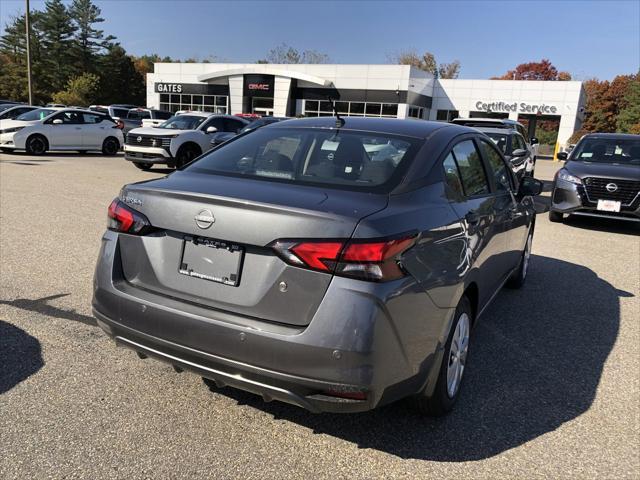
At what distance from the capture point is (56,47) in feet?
236

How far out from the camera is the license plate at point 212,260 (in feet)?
8.47

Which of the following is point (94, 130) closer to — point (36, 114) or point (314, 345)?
point (36, 114)

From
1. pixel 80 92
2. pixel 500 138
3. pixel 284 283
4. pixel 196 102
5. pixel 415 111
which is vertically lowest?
pixel 284 283

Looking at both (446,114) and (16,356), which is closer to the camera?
(16,356)

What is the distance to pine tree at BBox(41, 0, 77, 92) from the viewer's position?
71.8 metres

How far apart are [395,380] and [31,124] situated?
1856 cm

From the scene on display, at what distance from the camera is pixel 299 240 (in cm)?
245

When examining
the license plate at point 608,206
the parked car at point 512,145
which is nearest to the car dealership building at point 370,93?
the parked car at point 512,145

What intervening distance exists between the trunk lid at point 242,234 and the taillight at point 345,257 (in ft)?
0.12

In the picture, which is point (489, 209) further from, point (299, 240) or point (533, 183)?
point (299, 240)

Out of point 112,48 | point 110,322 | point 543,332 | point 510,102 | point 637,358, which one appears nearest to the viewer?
point 110,322

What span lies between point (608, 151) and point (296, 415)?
10.0 metres

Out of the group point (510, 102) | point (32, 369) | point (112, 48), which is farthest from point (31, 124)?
point (112, 48)

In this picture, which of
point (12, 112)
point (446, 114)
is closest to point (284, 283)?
point (12, 112)
